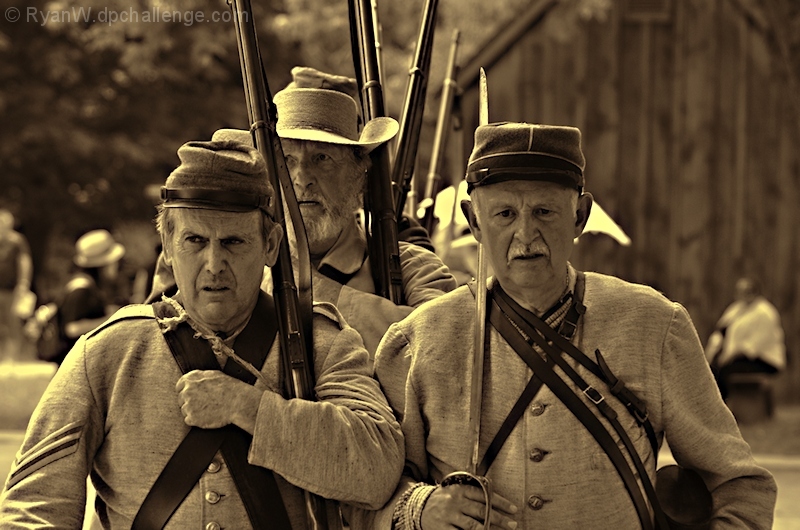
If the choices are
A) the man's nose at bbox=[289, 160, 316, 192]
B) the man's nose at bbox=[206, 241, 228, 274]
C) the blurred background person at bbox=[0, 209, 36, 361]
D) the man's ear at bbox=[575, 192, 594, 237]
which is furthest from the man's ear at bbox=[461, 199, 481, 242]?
the blurred background person at bbox=[0, 209, 36, 361]

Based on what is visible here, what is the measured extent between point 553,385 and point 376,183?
5.21ft

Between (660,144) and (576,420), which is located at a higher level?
(576,420)

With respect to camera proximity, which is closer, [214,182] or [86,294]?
[214,182]

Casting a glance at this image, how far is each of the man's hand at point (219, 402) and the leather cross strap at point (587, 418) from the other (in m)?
0.67

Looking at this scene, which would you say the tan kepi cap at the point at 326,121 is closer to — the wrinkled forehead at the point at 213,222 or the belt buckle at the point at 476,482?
the wrinkled forehead at the point at 213,222

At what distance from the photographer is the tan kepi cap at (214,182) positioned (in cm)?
329

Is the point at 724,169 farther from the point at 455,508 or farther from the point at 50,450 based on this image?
the point at 50,450

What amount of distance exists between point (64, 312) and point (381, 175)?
6339 millimetres

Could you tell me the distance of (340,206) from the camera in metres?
4.55

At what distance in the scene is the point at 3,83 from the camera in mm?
23797

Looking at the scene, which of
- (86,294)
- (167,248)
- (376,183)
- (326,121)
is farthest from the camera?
(86,294)

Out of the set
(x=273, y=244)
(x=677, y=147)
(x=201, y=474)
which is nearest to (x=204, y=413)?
(x=201, y=474)

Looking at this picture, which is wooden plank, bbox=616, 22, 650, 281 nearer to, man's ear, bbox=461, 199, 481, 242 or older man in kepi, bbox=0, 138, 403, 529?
man's ear, bbox=461, 199, 481, 242

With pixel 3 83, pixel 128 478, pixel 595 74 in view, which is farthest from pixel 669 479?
pixel 3 83
